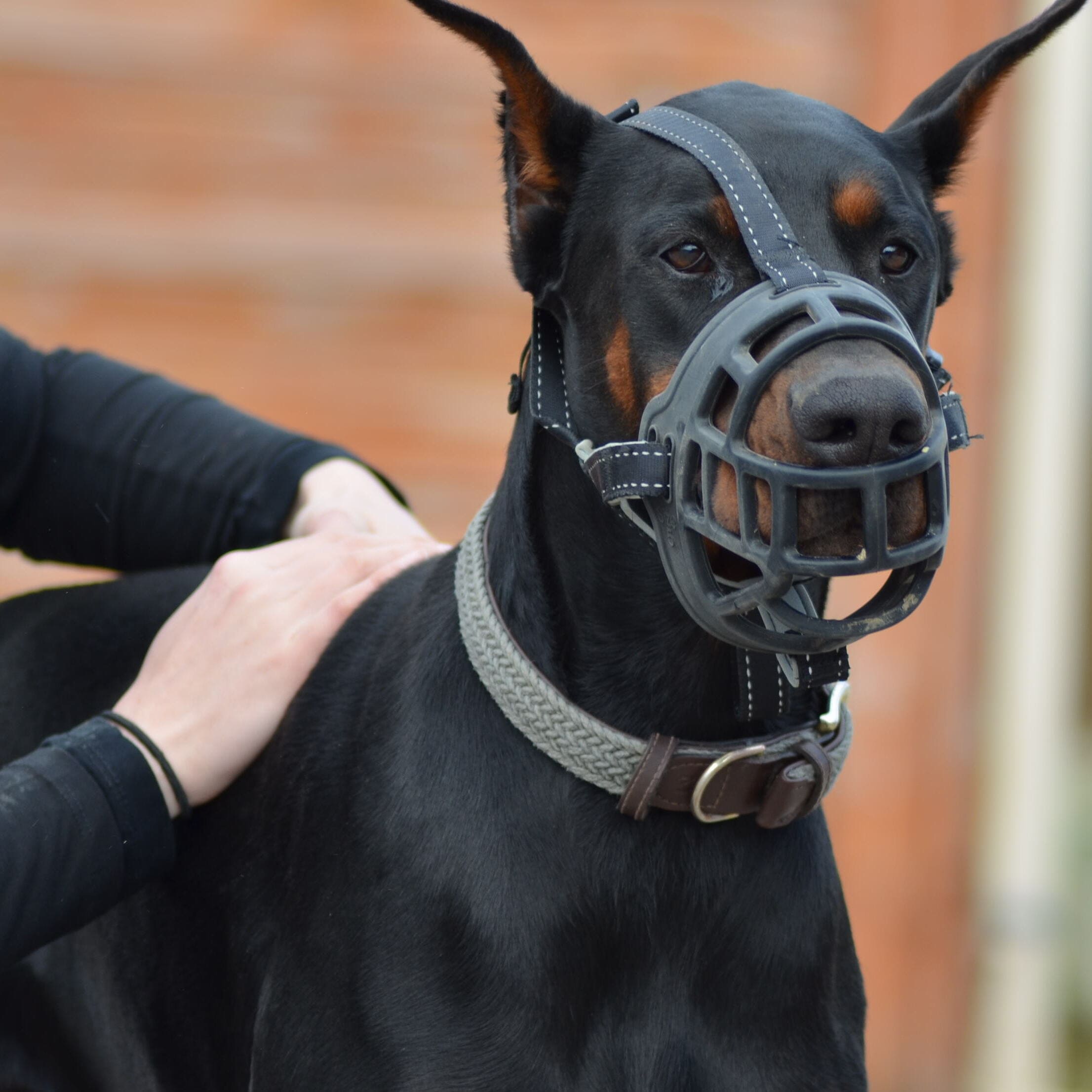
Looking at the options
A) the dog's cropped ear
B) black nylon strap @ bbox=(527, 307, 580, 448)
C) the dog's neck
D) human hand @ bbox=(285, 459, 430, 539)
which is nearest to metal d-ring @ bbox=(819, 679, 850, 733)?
the dog's neck

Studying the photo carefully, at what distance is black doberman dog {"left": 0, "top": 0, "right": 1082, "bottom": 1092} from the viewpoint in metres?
1.81

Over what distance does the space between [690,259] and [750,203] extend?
10 centimetres

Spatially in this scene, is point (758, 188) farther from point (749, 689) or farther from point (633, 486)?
point (749, 689)

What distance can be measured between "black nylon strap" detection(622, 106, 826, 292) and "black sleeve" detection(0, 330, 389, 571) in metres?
1.02

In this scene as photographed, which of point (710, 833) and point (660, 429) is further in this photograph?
point (710, 833)

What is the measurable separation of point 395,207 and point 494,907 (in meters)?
3.14

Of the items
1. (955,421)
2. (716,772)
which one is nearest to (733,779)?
(716,772)

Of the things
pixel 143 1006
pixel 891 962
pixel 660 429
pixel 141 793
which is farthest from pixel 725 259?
pixel 891 962

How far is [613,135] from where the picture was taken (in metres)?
1.97

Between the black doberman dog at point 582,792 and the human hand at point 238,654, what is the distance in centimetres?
8

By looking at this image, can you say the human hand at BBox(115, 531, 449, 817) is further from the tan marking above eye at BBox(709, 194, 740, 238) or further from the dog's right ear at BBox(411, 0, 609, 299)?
the tan marking above eye at BBox(709, 194, 740, 238)

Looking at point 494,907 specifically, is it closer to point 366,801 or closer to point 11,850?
point 366,801

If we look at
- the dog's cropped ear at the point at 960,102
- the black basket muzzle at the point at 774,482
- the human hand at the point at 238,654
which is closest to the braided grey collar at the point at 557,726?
the black basket muzzle at the point at 774,482

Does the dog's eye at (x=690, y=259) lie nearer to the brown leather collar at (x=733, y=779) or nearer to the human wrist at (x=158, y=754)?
the brown leather collar at (x=733, y=779)
